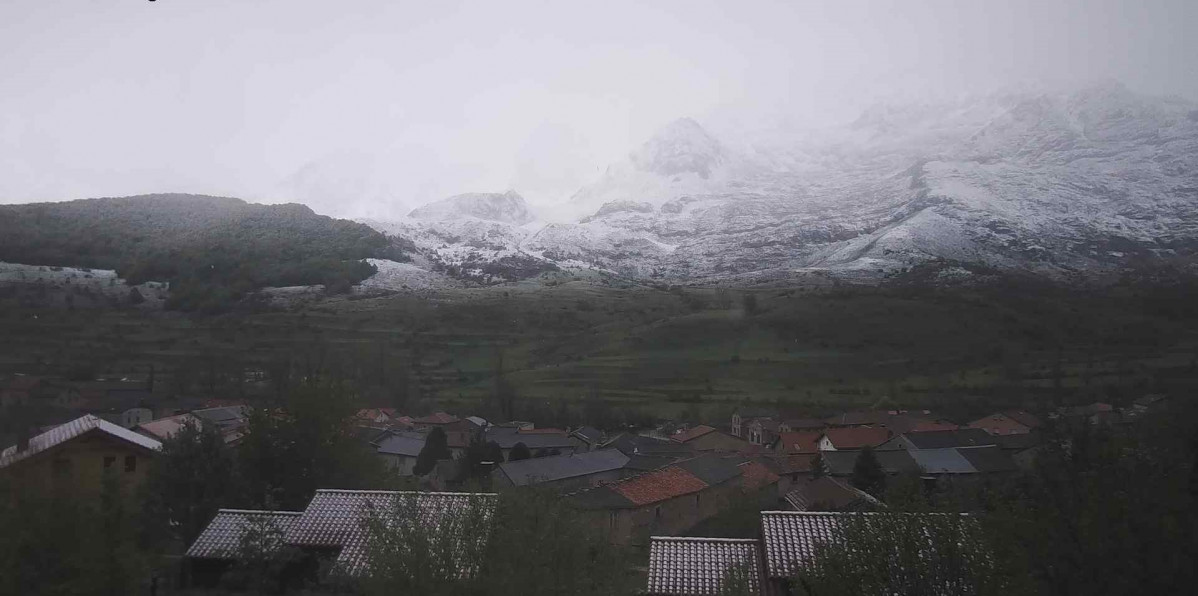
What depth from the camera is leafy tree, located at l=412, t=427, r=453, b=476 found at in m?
49.8

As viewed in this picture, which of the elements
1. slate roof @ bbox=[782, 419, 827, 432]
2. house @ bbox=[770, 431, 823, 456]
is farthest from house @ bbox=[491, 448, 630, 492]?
slate roof @ bbox=[782, 419, 827, 432]

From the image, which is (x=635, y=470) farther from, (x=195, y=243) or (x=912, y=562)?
(x=195, y=243)

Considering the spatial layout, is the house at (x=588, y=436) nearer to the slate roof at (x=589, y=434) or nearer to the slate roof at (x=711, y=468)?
the slate roof at (x=589, y=434)

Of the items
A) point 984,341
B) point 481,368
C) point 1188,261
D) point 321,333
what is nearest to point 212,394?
point 321,333

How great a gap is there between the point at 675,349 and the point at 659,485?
57267 mm

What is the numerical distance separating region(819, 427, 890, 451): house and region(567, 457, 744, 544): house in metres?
17.3

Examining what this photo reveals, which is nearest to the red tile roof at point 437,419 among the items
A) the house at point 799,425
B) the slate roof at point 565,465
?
the slate roof at point 565,465

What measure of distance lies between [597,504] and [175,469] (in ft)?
53.6

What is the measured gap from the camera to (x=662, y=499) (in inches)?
1362

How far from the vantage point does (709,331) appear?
98.9m

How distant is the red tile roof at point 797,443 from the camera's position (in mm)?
55625

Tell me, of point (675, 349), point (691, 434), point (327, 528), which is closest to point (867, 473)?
point (691, 434)

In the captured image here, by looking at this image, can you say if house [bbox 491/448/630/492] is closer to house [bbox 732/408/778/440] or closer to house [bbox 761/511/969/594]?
house [bbox 732/408/778/440]

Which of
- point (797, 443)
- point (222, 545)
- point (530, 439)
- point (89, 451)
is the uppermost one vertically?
point (222, 545)
